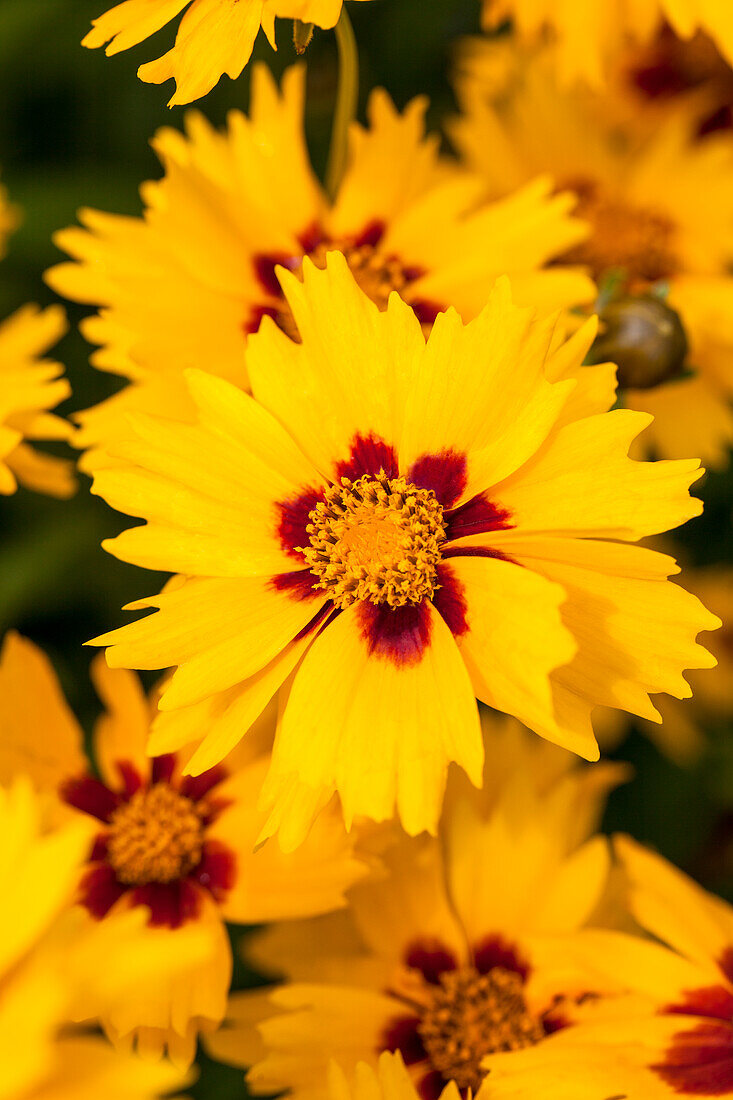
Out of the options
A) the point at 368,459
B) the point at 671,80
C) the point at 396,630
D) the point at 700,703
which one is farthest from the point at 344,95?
the point at 700,703

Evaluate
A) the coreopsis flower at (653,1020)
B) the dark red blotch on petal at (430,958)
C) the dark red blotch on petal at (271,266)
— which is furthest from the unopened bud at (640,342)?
the dark red blotch on petal at (430,958)

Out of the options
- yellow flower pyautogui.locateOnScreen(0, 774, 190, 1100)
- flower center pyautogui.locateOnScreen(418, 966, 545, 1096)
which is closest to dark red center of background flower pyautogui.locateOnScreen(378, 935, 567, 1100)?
flower center pyautogui.locateOnScreen(418, 966, 545, 1096)

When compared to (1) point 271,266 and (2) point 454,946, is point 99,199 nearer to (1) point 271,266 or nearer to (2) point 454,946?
(1) point 271,266

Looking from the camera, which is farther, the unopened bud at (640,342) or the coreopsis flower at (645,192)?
the coreopsis flower at (645,192)

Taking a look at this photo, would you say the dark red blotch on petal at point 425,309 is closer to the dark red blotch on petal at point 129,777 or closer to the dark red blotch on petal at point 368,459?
the dark red blotch on petal at point 368,459

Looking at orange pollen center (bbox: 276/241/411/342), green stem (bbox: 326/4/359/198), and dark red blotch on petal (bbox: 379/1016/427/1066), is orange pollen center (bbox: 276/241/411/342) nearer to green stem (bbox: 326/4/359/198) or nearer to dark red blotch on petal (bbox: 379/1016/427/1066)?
green stem (bbox: 326/4/359/198)

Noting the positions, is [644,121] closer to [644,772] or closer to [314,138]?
[314,138]
